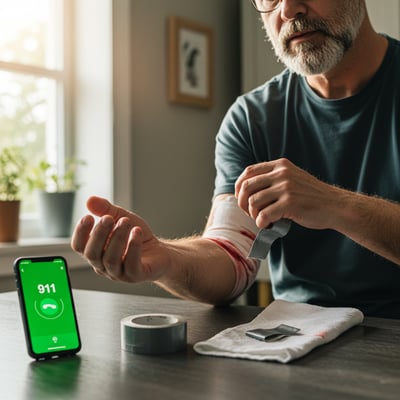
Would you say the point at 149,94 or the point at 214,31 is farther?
the point at 214,31

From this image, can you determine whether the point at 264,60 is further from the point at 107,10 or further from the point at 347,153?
the point at 347,153

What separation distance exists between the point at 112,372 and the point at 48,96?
2.16 m

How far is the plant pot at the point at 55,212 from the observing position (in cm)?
265

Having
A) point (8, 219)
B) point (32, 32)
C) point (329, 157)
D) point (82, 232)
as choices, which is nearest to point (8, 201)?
point (8, 219)

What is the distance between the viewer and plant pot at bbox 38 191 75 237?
8.70ft

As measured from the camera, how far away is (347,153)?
5.30ft

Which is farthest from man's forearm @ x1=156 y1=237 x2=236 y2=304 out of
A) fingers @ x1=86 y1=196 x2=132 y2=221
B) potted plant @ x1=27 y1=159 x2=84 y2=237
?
potted plant @ x1=27 y1=159 x2=84 y2=237

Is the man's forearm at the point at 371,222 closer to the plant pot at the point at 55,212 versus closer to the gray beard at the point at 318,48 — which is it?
the gray beard at the point at 318,48

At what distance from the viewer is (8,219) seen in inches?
97.3

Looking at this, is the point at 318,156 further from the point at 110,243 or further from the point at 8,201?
the point at 8,201

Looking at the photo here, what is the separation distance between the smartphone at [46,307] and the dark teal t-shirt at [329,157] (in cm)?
73

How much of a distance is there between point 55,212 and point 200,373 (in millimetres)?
1907

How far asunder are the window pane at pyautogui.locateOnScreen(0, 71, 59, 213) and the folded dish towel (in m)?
1.81

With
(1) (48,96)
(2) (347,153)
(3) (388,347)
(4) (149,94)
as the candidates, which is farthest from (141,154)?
(3) (388,347)
